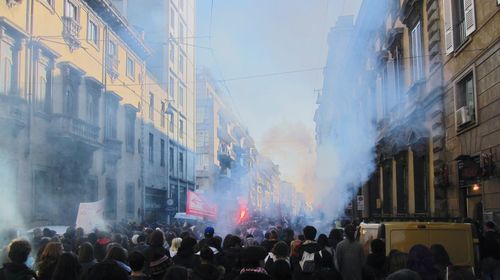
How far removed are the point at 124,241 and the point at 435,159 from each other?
9404 millimetres

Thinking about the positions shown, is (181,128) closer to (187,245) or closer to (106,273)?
(187,245)

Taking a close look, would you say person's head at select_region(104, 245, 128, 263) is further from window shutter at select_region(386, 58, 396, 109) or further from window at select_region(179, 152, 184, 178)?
window at select_region(179, 152, 184, 178)

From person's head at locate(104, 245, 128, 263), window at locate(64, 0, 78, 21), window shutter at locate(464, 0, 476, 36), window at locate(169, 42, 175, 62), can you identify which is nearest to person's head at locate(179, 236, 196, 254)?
person's head at locate(104, 245, 128, 263)

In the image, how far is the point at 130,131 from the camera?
28797 mm

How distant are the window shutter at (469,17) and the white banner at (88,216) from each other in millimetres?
9290

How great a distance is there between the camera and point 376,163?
26.0m

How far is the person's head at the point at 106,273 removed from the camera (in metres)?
4.00

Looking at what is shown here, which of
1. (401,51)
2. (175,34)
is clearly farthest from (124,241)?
(175,34)

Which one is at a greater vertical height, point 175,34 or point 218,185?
point 175,34

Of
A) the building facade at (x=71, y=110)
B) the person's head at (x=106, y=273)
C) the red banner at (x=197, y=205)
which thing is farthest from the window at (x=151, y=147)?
the person's head at (x=106, y=273)

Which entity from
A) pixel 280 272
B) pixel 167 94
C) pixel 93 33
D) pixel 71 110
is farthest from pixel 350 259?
pixel 167 94

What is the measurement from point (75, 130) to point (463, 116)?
13193mm

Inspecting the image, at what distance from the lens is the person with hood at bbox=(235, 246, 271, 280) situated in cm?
482

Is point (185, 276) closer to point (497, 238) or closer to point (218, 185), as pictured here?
point (497, 238)
